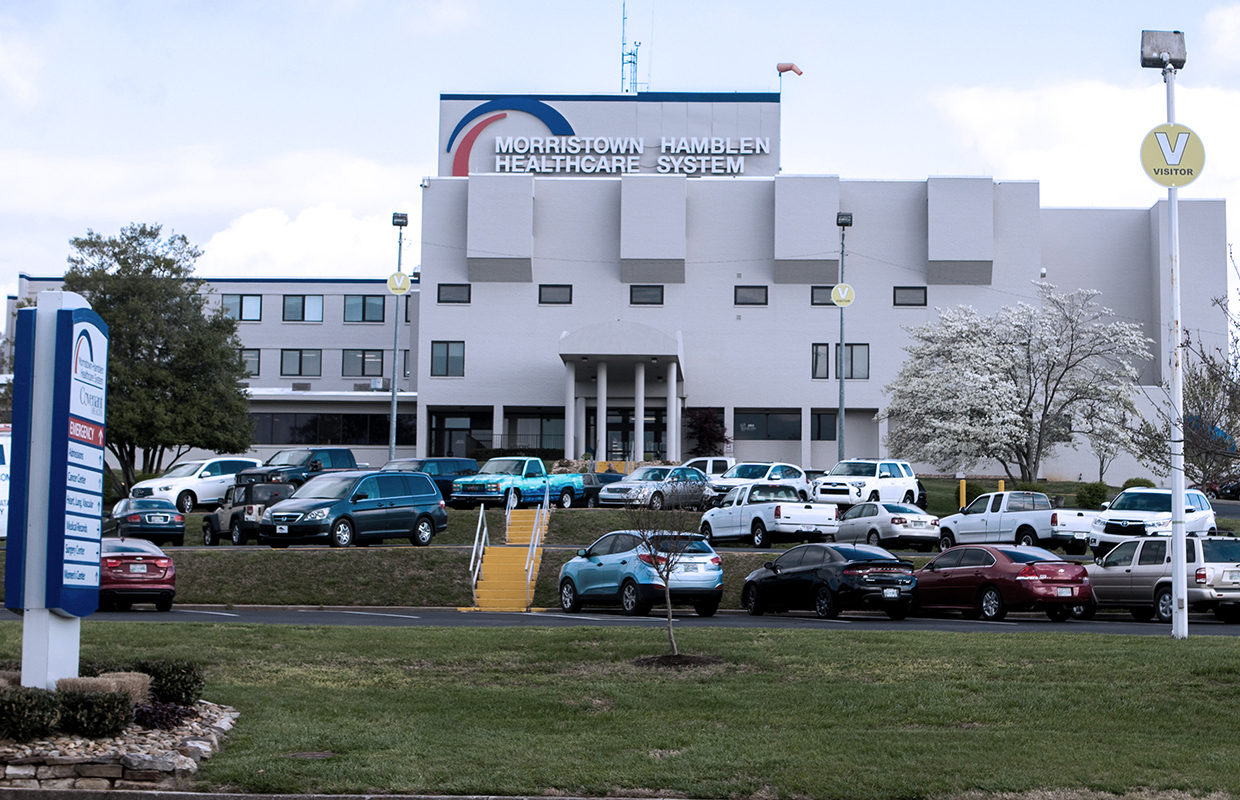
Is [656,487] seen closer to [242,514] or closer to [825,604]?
[242,514]

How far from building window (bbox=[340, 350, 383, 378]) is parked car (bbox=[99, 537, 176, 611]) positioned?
1992 inches

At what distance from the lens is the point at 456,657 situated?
14430mm

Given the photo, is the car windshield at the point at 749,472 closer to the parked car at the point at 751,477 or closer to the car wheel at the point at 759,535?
the parked car at the point at 751,477

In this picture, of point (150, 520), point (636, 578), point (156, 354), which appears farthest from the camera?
point (156, 354)

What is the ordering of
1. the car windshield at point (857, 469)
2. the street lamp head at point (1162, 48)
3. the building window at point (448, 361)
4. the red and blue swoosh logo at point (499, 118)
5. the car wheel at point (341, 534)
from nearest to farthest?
the street lamp head at point (1162, 48), the car wheel at point (341, 534), the car windshield at point (857, 469), the building window at point (448, 361), the red and blue swoosh logo at point (499, 118)

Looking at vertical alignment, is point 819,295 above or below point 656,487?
above

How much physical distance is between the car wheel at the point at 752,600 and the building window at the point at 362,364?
51.6 m

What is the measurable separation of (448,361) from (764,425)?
1563cm

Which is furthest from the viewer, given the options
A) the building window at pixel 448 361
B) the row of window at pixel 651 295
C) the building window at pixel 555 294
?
the building window at pixel 448 361

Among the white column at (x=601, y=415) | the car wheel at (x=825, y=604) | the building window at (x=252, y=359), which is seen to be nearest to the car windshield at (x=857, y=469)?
the white column at (x=601, y=415)

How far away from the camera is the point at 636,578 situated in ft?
71.6

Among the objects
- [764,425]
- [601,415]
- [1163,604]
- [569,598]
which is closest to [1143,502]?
[1163,604]

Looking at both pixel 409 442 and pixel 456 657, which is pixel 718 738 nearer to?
pixel 456 657

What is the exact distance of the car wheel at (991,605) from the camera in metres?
21.7
